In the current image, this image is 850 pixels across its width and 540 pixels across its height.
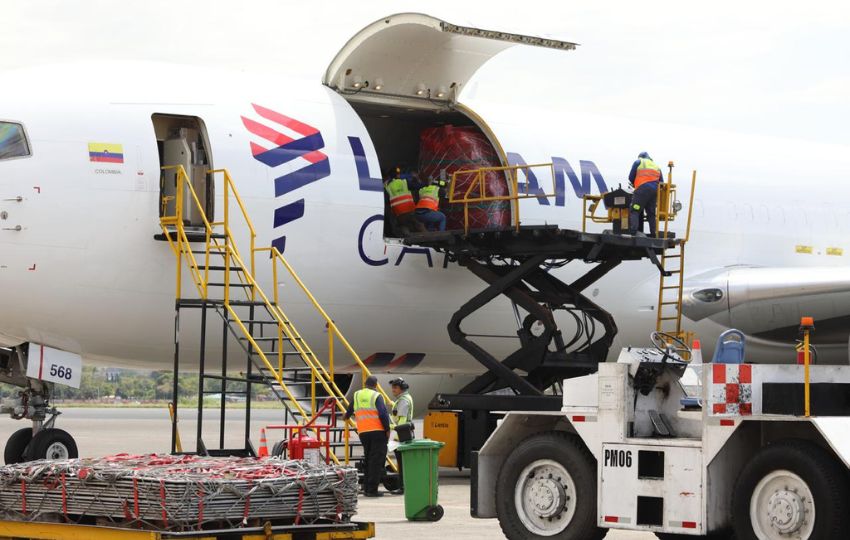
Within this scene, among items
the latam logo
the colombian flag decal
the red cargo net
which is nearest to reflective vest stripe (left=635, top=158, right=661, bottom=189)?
the red cargo net

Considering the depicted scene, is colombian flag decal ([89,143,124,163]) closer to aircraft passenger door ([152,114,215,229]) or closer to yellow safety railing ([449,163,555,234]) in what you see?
aircraft passenger door ([152,114,215,229])

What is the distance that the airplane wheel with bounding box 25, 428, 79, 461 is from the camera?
14625 mm

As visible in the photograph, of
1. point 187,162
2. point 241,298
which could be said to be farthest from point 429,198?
point 187,162

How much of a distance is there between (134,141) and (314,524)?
7190 millimetres

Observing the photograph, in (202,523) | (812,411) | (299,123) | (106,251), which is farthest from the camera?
(299,123)

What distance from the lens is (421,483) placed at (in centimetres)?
1189

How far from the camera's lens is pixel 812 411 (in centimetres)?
904

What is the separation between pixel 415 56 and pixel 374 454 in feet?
18.5

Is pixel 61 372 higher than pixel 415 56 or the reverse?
the reverse

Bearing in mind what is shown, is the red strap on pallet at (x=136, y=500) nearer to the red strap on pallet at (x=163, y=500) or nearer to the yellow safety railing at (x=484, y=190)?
the red strap on pallet at (x=163, y=500)

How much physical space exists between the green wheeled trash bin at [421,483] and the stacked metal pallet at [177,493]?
97.5 inches

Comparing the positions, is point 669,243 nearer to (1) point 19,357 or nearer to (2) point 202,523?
(1) point 19,357

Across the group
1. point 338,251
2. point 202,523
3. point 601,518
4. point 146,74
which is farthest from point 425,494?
point 146,74

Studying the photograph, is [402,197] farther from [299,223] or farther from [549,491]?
[549,491]
